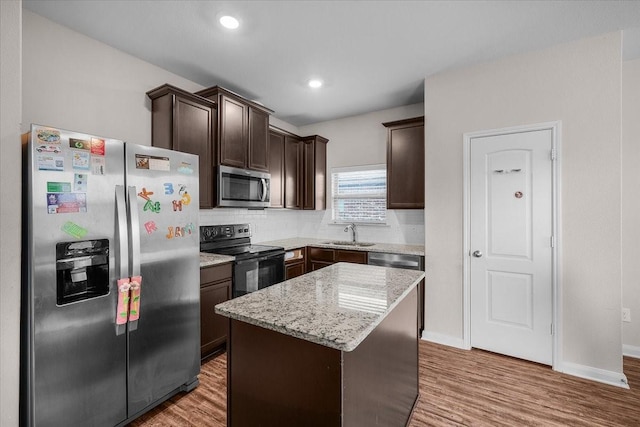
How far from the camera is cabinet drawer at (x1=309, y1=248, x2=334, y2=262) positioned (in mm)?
3840

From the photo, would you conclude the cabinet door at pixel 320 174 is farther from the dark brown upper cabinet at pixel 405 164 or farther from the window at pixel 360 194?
the dark brown upper cabinet at pixel 405 164

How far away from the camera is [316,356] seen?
1.09 m

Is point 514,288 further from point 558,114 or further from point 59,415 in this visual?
point 59,415

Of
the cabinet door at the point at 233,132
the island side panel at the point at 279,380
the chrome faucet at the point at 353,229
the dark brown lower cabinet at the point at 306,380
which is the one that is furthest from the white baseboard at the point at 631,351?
the cabinet door at the point at 233,132

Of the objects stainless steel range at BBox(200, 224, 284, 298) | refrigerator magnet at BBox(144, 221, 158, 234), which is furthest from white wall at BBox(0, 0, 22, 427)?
stainless steel range at BBox(200, 224, 284, 298)

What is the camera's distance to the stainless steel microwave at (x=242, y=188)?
300 cm

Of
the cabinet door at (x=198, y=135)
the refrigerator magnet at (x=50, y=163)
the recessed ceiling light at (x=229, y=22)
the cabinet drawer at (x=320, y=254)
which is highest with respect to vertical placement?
the recessed ceiling light at (x=229, y=22)

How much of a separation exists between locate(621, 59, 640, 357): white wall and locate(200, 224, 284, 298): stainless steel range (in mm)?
3490

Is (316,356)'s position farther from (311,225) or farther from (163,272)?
(311,225)

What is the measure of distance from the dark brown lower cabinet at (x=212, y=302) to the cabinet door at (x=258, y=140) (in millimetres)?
1274

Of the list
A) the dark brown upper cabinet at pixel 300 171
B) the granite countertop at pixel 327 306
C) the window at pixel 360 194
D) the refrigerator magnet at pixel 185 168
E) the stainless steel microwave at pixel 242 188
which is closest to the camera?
the granite countertop at pixel 327 306

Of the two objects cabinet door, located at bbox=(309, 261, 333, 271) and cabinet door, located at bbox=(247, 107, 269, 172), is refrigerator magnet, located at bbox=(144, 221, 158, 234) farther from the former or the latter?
cabinet door, located at bbox=(309, 261, 333, 271)

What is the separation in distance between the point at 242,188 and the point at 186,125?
0.85 metres

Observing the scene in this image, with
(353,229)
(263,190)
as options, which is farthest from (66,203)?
(353,229)
